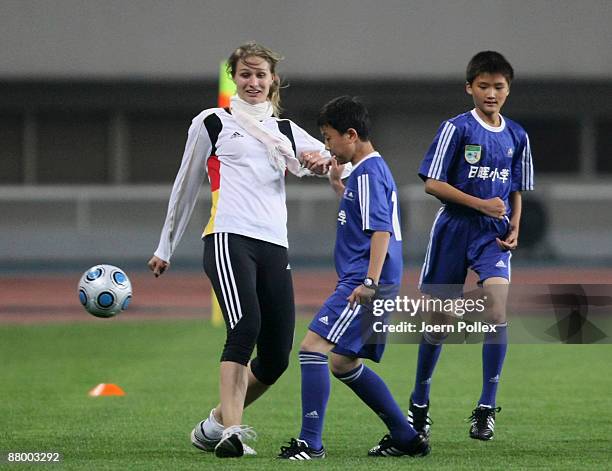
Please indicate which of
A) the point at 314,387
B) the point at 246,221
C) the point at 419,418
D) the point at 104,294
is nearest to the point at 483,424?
the point at 419,418

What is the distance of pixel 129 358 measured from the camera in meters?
13.9

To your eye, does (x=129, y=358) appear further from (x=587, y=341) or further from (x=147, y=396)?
(x=587, y=341)

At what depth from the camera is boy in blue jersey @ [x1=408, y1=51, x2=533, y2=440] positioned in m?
7.91

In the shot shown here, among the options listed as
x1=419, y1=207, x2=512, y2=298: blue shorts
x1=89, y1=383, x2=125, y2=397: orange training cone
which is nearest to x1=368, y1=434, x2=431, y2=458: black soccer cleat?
x1=419, y1=207, x2=512, y2=298: blue shorts

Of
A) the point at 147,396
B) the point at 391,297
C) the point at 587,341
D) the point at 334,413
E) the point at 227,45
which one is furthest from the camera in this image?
the point at 227,45

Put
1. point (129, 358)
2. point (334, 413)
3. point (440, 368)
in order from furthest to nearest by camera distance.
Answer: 1. point (129, 358)
2. point (440, 368)
3. point (334, 413)

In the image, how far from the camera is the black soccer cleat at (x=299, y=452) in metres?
6.90

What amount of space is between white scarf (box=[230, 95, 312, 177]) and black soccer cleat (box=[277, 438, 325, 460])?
1.53m

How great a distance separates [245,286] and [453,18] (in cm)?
2386

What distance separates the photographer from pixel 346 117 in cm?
705

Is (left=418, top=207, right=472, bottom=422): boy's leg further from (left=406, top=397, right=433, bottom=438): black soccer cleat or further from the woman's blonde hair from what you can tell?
→ the woman's blonde hair

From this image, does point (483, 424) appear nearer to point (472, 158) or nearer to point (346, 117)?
point (472, 158)

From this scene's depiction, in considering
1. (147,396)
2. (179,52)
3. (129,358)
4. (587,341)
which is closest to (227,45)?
(179,52)

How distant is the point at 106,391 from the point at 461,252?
3.92 metres
